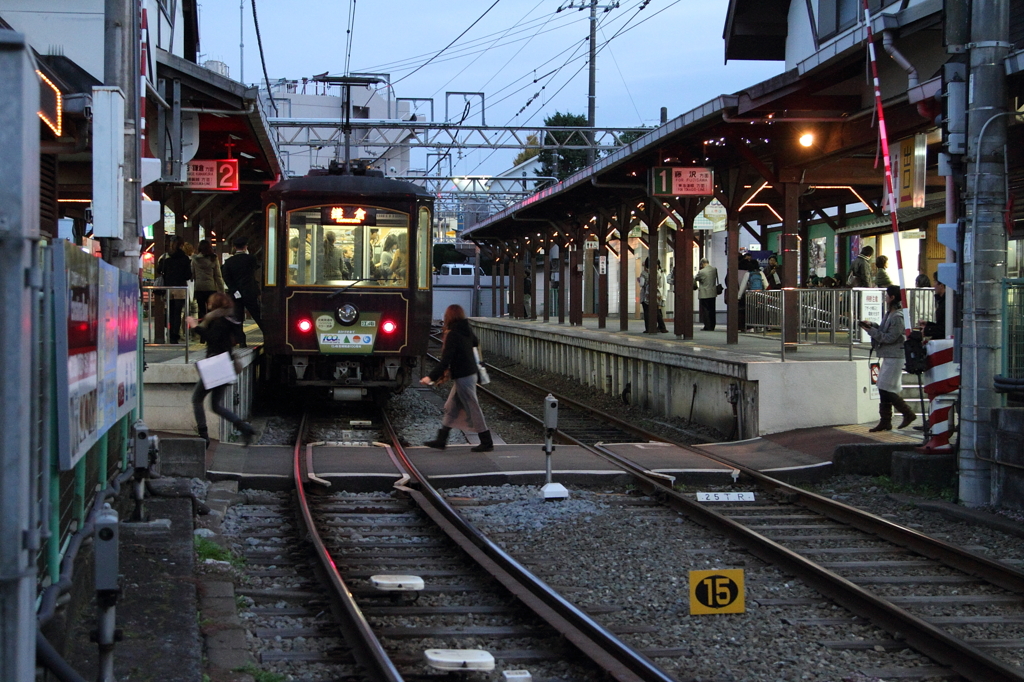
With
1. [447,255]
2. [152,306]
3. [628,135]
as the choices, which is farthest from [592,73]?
[447,255]

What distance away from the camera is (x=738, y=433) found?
1359cm

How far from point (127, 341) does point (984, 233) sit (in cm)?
665

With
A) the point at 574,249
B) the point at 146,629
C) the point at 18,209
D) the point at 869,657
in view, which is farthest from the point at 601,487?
the point at 574,249

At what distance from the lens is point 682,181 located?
17.8m

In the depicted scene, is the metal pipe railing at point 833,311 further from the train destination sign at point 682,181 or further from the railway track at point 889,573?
the railway track at point 889,573

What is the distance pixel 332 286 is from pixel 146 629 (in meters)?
9.59

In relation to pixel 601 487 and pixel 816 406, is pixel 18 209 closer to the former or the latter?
pixel 601 487

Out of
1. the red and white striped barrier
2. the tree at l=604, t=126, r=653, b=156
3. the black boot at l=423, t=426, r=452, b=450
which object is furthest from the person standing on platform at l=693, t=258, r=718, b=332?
the red and white striped barrier

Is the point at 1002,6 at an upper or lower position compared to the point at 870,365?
upper

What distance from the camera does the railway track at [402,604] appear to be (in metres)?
5.26

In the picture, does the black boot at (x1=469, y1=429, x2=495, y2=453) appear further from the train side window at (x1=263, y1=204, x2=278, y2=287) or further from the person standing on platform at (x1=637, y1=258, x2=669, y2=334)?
the person standing on platform at (x1=637, y1=258, x2=669, y2=334)

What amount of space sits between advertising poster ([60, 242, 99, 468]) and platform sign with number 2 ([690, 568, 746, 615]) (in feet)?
10.4

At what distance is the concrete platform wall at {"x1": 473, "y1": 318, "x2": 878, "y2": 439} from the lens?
42.2 feet

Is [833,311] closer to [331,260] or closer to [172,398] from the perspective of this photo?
[331,260]
